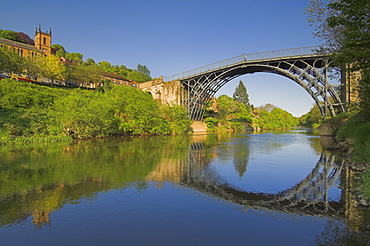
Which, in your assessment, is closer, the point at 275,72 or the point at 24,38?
the point at 275,72

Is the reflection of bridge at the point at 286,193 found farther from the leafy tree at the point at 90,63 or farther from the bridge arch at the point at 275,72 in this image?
the leafy tree at the point at 90,63

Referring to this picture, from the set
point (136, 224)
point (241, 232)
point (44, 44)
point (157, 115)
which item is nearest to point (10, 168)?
point (136, 224)

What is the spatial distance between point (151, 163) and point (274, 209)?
27.9 ft

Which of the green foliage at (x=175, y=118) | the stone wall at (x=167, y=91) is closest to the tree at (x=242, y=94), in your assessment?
the stone wall at (x=167, y=91)

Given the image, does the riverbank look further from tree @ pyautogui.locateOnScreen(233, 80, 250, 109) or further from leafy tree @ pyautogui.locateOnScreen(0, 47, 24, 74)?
tree @ pyautogui.locateOnScreen(233, 80, 250, 109)

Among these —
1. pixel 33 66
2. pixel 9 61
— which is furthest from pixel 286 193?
pixel 33 66

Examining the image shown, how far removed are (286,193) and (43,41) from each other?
101 meters

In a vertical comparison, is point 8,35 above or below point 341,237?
above

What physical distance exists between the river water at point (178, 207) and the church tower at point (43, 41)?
295ft

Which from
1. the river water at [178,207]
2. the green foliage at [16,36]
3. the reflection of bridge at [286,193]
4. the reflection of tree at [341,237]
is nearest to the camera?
the reflection of tree at [341,237]

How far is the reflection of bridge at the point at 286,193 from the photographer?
267 inches

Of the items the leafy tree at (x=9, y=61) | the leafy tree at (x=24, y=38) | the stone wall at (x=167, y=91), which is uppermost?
A: the leafy tree at (x=24, y=38)

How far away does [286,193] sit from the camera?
817 centimetres

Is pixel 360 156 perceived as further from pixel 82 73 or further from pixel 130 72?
pixel 130 72
